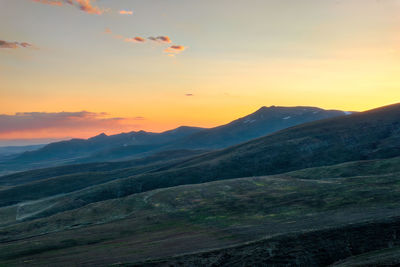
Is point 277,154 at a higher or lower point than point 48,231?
higher

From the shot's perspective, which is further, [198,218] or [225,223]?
[198,218]

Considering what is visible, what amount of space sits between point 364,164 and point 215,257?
354ft

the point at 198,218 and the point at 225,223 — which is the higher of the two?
the point at 225,223

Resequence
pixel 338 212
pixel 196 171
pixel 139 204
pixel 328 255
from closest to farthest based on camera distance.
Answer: pixel 328 255 < pixel 338 212 < pixel 139 204 < pixel 196 171

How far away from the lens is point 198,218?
274 feet

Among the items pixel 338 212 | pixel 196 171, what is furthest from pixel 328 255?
pixel 196 171

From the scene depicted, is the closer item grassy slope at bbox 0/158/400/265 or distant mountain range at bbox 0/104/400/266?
distant mountain range at bbox 0/104/400/266

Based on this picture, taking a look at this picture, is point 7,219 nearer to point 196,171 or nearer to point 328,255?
point 196,171

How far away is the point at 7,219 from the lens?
125688 millimetres

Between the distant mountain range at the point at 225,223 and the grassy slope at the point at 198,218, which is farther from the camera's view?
the grassy slope at the point at 198,218

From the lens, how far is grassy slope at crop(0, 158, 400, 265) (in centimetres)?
5769

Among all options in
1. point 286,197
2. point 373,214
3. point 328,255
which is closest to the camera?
point 328,255

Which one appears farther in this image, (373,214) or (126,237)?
(126,237)

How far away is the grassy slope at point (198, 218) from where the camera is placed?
189 ft
